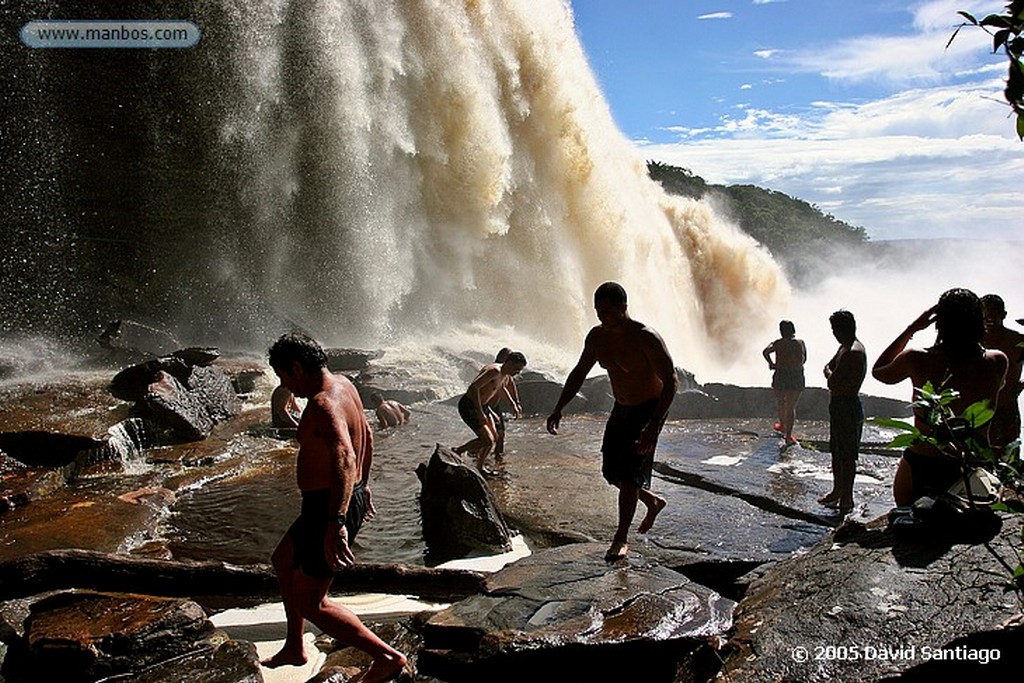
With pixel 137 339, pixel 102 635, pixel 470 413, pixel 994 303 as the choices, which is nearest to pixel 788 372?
pixel 470 413

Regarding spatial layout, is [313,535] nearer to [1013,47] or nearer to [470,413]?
[1013,47]

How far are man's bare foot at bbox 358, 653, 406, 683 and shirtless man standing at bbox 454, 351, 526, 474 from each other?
4.70 metres

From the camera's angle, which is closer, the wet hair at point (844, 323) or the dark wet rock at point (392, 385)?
the wet hair at point (844, 323)

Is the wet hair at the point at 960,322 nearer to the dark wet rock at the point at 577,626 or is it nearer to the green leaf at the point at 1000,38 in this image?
the dark wet rock at the point at 577,626

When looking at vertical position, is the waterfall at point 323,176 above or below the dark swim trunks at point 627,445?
above

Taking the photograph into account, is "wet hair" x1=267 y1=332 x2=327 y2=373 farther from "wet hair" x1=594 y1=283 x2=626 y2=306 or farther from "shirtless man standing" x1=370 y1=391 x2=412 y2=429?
"shirtless man standing" x1=370 y1=391 x2=412 y2=429

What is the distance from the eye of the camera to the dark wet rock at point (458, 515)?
5695 mm

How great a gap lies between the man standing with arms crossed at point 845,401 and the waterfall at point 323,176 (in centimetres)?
1424

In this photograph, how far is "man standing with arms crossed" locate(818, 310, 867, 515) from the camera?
6.17m

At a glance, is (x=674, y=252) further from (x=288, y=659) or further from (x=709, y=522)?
(x=288, y=659)

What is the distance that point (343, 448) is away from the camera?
3.31 metres

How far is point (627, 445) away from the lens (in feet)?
15.1

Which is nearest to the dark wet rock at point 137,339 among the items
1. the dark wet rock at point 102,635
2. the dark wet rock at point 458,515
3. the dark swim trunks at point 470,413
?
the dark swim trunks at point 470,413

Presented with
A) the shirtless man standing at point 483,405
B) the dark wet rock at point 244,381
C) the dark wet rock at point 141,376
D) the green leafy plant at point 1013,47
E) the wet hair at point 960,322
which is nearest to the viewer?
the green leafy plant at point 1013,47
